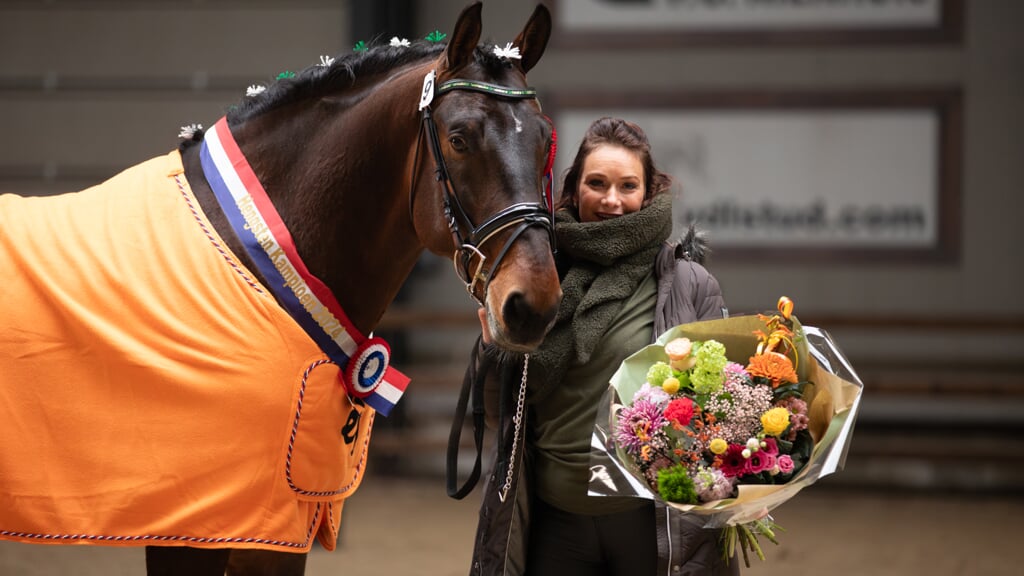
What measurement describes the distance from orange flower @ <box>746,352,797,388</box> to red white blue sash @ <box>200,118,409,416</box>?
2.30 feet

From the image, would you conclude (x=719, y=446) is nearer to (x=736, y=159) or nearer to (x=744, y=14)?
(x=736, y=159)

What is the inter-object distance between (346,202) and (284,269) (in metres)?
0.17

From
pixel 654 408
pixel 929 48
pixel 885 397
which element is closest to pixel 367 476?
pixel 885 397

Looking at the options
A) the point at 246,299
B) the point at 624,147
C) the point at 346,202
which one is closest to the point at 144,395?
the point at 246,299

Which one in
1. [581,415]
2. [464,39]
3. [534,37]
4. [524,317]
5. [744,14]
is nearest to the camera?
[524,317]

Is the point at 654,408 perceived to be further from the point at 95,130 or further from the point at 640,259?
the point at 95,130

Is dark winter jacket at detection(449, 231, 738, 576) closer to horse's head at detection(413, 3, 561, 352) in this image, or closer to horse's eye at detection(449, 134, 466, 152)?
horse's head at detection(413, 3, 561, 352)

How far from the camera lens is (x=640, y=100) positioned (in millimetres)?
5633

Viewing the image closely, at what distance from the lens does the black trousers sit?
6.17 feet

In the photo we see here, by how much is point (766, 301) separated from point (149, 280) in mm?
4510

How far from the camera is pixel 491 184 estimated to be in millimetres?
1669

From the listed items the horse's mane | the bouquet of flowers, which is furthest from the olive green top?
the horse's mane

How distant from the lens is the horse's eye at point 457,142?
1.68m

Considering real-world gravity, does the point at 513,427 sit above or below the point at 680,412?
below
